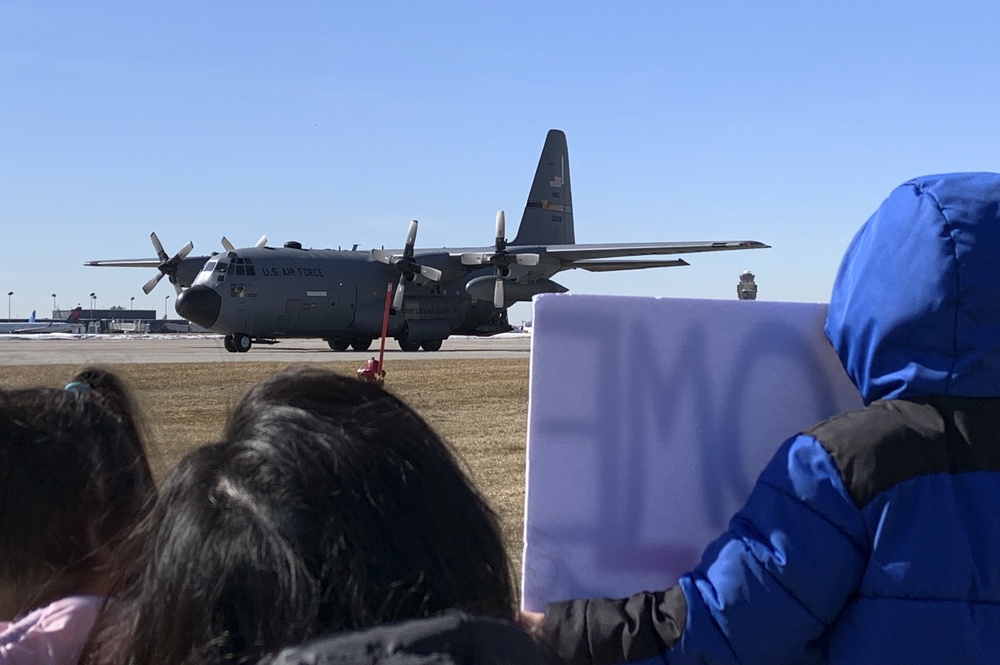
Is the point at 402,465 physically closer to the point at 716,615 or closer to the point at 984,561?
the point at 716,615

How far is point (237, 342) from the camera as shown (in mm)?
25094

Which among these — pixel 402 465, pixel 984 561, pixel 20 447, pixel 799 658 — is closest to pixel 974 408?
pixel 984 561

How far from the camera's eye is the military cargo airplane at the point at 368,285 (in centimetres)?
2425

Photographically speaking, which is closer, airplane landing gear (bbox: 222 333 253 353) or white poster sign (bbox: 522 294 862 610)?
white poster sign (bbox: 522 294 862 610)

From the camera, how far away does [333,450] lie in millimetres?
821

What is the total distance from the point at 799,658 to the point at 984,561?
328 mm

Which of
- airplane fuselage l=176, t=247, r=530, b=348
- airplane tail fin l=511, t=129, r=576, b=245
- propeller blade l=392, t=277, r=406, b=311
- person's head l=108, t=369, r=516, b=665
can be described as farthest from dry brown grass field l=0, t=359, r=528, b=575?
airplane tail fin l=511, t=129, r=576, b=245

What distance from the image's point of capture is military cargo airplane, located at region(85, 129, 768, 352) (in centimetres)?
2425

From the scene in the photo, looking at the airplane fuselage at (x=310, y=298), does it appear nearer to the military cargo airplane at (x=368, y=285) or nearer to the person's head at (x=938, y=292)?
the military cargo airplane at (x=368, y=285)

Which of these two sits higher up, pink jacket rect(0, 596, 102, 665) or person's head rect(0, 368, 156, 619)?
person's head rect(0, 368, 156, 619)

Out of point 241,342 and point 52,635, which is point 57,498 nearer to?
point 52,635

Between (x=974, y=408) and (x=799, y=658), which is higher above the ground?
(x=974, y=408)

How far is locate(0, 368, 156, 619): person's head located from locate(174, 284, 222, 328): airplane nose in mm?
22961

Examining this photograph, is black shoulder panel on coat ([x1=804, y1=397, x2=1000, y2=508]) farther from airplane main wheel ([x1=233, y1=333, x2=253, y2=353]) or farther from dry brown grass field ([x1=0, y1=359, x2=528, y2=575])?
airplane main wheel ([x1=233, y1=333, x2=253, y2=353])
